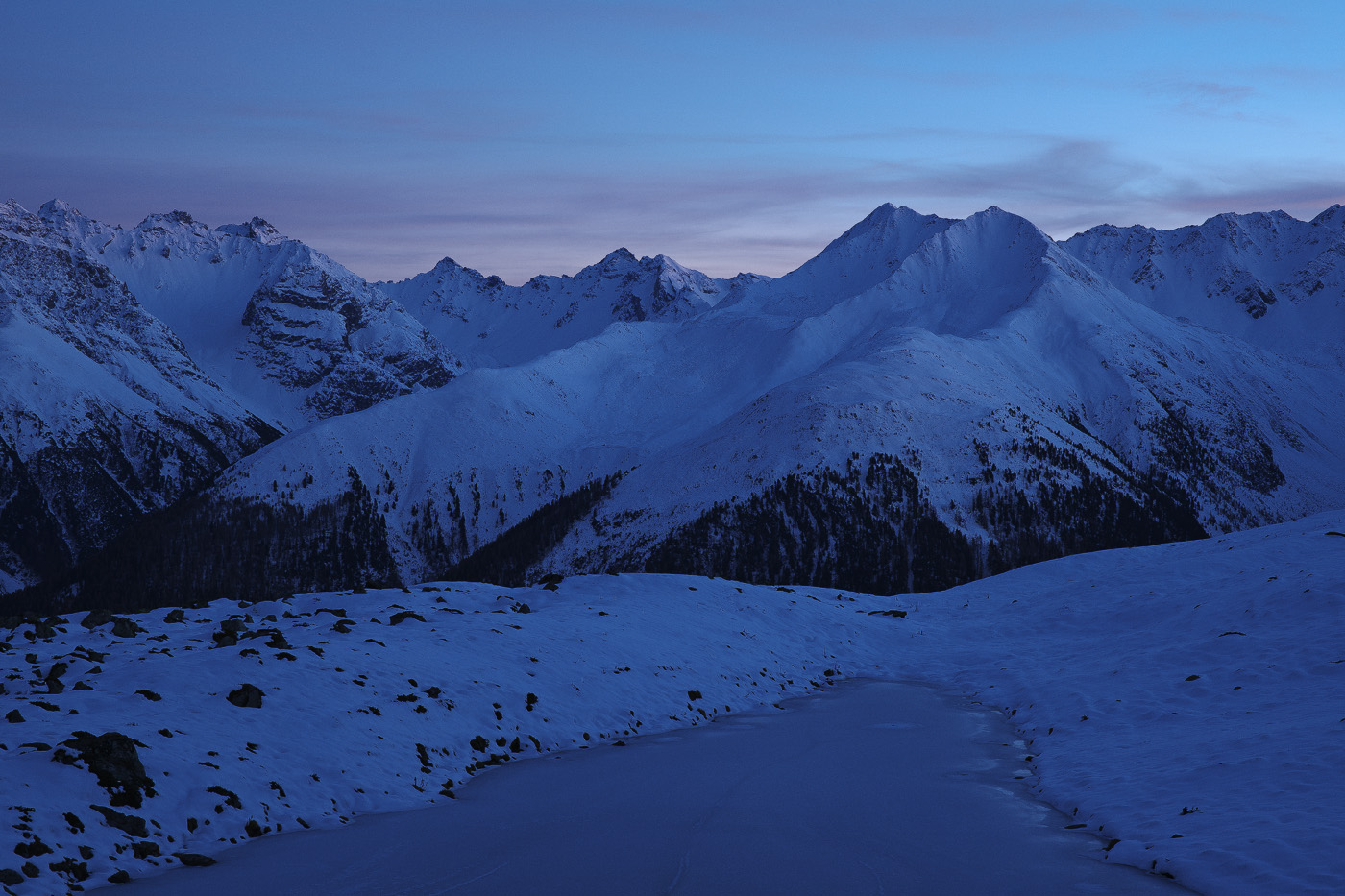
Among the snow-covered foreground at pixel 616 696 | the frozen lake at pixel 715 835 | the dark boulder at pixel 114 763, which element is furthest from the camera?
the dark boulder at pixel 114 763

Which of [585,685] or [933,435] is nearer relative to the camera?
[585,685]

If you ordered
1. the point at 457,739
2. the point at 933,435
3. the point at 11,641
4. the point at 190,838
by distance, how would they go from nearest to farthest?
the point at 190,838, the point at 457,739, the point at 11,641, the point at 933,435

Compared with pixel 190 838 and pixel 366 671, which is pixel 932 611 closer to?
pixel 366 671

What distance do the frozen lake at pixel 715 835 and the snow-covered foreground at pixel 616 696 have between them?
928 mm

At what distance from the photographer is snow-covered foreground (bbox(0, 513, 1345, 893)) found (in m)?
14.0

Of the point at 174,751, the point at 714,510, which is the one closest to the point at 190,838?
the point at 174,751

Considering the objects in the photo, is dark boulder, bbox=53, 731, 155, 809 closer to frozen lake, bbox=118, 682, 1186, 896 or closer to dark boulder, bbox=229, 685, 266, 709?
frozen lake, bbox=118, 682, 1186, 896

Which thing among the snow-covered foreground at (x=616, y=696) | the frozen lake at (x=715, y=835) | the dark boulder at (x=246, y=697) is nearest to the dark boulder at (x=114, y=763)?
the snow-covered foreground at (x=616, y=696)

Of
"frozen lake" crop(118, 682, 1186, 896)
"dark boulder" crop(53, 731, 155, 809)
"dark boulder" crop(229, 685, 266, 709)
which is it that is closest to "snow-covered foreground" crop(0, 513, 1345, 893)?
"dark boulder" crop(53, 731, 155, 809)

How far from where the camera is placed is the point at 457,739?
67.3ft

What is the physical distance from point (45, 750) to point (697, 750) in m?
13.1

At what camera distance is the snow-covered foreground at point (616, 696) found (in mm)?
14023

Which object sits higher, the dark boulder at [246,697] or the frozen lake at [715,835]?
the dark boulder at [246,697]

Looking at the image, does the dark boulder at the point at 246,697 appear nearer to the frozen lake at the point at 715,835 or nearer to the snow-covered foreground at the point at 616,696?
the snow-covered foreground at the point at 616,696
